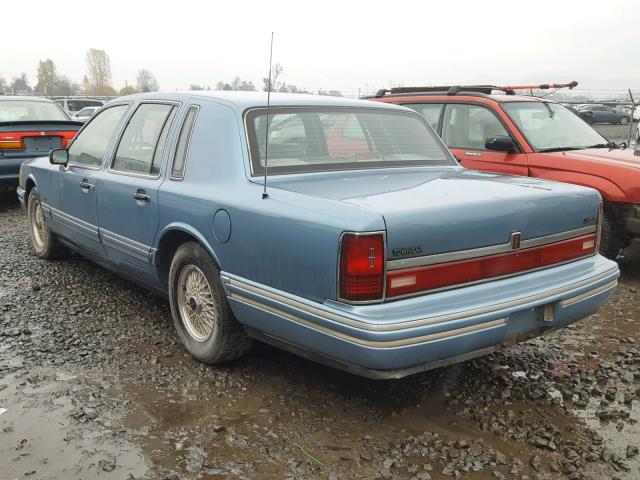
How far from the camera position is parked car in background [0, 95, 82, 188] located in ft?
28.5

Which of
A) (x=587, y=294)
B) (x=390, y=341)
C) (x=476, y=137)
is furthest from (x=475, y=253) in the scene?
(x=476, y=137)

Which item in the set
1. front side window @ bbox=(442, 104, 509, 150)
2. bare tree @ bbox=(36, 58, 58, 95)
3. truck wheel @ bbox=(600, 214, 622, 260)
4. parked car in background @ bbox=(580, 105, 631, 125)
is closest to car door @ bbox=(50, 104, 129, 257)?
front side window @ bbox=(442, 104, 509, 150)

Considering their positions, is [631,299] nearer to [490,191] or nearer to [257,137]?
[490,191]

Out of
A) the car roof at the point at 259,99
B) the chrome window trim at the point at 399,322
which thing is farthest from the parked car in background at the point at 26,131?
the chrome window trim at the point at 399,322

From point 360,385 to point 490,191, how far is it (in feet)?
4.18

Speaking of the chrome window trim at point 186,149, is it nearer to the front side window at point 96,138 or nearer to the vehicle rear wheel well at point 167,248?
the vehicle rear wheel well at point 167,248

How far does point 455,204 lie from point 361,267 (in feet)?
1.94

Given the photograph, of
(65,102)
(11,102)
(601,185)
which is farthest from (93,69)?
(601,185)

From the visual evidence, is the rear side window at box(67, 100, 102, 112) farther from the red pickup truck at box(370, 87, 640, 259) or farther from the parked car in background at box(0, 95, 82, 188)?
the red pickup truck at box(370, 87, 640, 259)

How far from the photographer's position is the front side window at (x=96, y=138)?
4699 millimetres

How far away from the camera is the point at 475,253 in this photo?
2.92m

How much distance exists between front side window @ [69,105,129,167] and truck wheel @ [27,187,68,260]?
41.7 inches

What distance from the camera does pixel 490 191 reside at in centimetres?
321

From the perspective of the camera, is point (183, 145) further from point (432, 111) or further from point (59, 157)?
point (432, 111)
